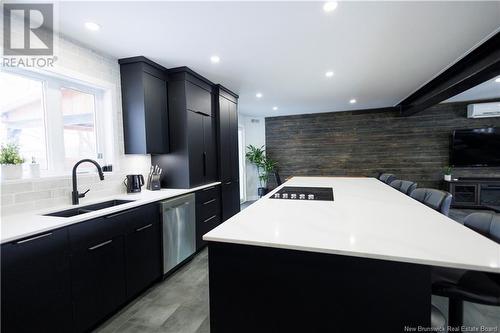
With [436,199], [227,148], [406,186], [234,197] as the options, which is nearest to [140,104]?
[227,148]

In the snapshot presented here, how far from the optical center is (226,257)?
3.99ft

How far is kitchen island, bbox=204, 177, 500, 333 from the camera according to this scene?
96 centimetres

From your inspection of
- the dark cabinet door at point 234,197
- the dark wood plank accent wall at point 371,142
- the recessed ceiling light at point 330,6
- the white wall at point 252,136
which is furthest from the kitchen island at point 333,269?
the white wall at point 252,136

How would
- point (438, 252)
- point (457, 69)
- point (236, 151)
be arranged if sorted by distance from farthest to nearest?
point (236, 151)
point (457, 69)
point (438, 252)

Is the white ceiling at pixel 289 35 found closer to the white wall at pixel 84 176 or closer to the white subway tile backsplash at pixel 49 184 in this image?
the white wall at pixel 84 176

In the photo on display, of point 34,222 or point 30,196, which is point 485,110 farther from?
point 30,196

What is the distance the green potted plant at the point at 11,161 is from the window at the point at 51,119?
0.62ft

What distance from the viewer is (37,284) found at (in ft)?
4.46

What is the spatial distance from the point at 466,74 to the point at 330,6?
7.64 ft

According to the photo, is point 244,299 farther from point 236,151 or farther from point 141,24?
point 236,151

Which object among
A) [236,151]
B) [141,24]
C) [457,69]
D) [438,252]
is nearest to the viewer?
[438,252]

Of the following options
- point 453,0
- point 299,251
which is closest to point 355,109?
point 453,0

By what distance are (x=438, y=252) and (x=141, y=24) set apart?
257cm

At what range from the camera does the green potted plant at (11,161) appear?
166cm
